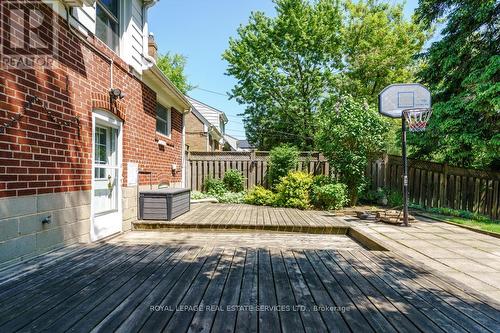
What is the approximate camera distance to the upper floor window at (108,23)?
462 cm

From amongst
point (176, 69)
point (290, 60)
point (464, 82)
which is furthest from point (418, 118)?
point (176, 69)

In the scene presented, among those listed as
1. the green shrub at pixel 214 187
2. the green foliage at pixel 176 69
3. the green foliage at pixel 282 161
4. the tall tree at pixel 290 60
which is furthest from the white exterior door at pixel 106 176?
the green foliage at pixel 176 69

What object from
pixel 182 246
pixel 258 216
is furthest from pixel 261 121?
pixel 182 246

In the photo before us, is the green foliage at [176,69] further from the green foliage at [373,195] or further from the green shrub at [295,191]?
the green foliage at [373,195]

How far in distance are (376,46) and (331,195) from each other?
14514mm

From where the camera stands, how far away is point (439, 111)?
727cm

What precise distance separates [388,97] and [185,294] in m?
6.81

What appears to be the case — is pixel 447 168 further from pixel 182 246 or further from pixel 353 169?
pixel 182 246

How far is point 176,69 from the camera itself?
88.5 ft

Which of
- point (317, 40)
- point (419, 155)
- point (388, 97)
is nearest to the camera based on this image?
point (388, 97)

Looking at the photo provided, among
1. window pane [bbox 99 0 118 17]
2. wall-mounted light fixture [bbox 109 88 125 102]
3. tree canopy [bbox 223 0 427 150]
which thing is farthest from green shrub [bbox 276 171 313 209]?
tree canopy [bbox 223 0 427 150]

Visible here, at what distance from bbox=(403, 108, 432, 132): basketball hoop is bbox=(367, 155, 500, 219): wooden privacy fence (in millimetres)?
1763

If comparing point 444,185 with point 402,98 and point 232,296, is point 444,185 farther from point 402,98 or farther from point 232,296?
point 232,296

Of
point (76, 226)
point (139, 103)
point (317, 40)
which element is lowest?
point (76, 226)
